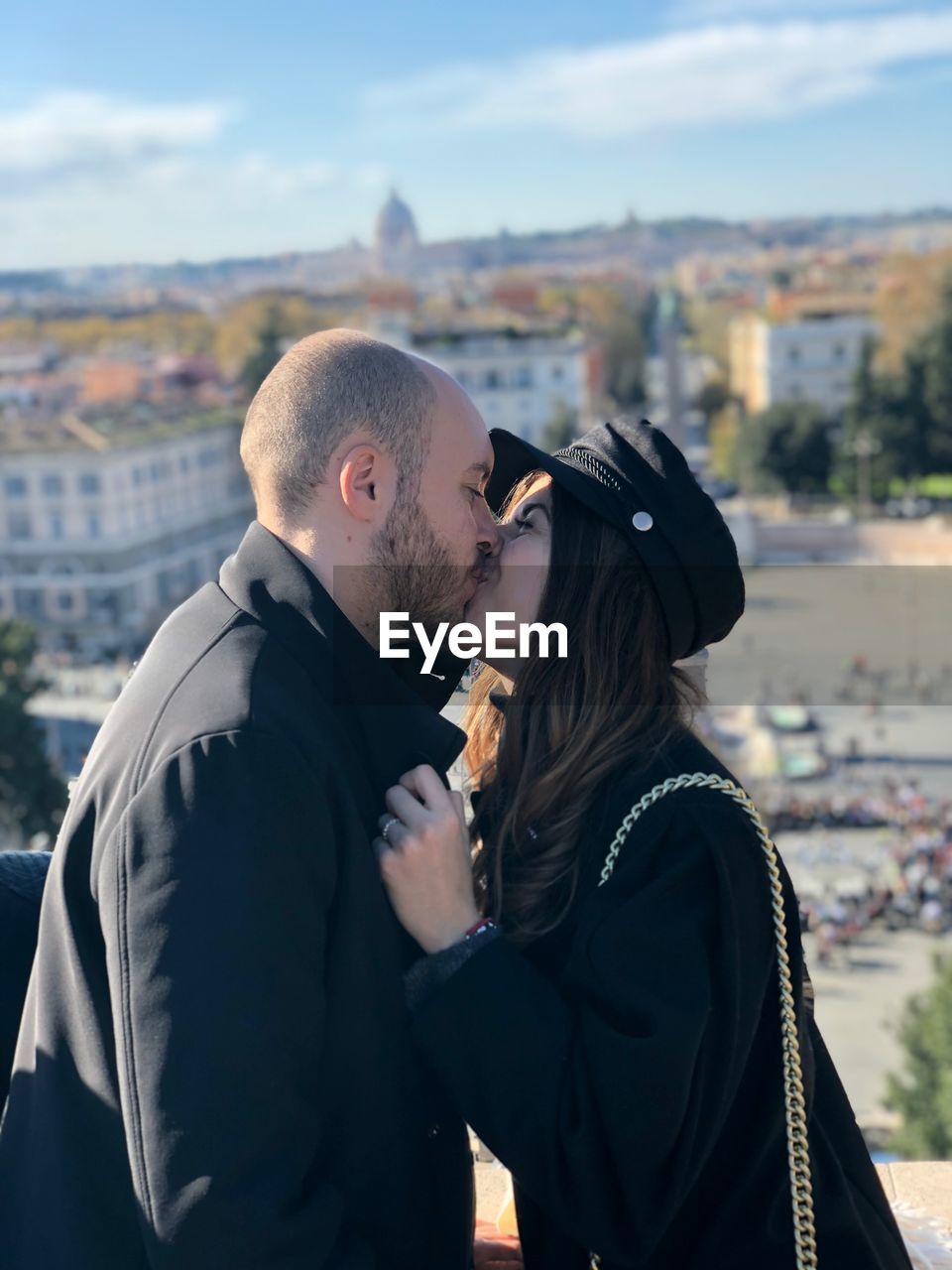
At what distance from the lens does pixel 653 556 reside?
1277 millimetres

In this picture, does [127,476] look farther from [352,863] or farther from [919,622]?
[352,863]

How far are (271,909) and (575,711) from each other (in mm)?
349

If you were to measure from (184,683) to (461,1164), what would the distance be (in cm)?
45

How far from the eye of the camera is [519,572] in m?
1.34

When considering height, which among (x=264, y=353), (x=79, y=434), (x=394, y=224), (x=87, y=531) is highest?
(x=394, y=224)

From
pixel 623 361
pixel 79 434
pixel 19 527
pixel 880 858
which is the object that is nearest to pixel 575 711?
pixel 880 858

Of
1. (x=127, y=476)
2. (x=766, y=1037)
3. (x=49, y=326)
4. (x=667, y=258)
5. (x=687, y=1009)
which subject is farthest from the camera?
(x=667, y=258)

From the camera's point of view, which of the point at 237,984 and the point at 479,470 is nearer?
the point at 237,984

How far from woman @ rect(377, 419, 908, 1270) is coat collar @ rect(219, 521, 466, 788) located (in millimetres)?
33

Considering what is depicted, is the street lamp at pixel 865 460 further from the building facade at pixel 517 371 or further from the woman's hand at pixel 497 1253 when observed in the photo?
the woman's hand at pixel 497 1253

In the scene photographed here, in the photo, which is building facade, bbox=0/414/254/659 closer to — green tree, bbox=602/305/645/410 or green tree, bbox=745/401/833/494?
green tree, bbox=745/401/833/494

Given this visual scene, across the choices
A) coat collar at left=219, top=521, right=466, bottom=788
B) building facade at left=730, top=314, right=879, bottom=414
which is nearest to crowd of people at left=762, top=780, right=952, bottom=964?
coat collar at left=219, top=521, right=466, bottom=788

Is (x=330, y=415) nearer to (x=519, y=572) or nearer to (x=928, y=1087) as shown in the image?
(x=519, y=572)

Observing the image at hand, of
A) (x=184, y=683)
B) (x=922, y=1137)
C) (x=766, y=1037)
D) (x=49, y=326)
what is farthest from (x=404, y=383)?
(x=49, y=326)
